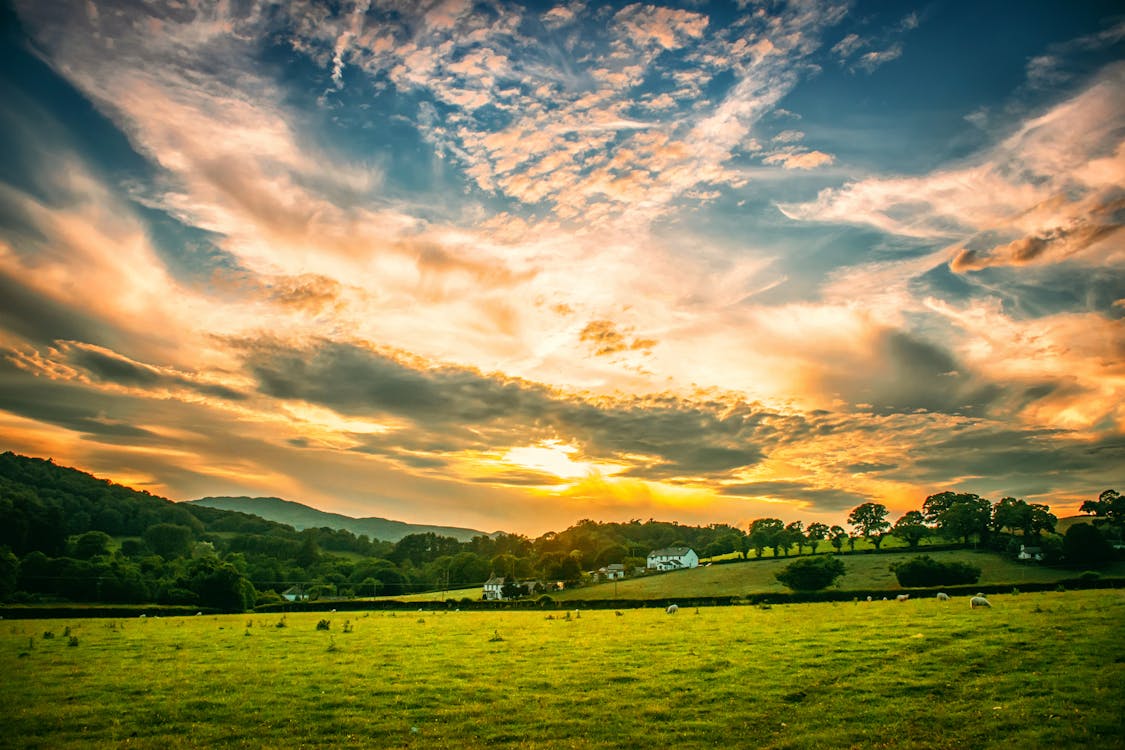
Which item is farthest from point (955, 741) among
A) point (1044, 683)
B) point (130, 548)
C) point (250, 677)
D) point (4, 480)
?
point (4, 480)

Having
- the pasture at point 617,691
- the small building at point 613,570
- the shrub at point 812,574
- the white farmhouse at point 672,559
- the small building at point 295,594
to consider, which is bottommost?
the small building at point 295,594

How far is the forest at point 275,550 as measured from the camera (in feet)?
312

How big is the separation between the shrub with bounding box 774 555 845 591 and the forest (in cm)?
4525

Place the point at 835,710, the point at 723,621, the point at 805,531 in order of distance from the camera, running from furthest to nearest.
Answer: the point at 805,531 < the point at 723,621 < the point at 835,710

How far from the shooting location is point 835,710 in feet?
56.1

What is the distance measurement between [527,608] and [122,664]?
68434 millimetres

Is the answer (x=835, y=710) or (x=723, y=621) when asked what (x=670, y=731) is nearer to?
(x=835, y=710)

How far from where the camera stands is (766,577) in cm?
11419

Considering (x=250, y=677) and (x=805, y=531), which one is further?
(x=805, y=531)

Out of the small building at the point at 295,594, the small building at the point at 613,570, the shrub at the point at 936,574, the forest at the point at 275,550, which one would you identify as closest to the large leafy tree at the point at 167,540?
the forest at the point at 275,550

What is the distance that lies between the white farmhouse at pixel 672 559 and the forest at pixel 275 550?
5303mm

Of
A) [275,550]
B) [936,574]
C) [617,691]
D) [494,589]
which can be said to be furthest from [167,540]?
[617,691]

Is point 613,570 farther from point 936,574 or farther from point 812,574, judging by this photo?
point 936,574

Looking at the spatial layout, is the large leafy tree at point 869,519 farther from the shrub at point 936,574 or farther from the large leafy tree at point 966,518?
the shrub at point 936,574
